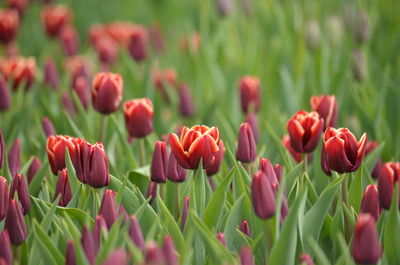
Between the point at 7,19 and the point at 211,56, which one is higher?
the point at 7,19

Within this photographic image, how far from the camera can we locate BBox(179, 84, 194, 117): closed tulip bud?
10.4 feet

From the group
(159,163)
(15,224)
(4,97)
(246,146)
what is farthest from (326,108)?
(4,97)

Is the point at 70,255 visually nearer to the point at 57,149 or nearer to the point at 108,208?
the point at 108,208

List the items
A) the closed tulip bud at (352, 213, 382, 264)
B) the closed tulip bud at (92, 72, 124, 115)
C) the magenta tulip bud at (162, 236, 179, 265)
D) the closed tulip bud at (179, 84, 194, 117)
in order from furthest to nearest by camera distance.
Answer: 1. the closed tulip bud at (179, 84, 194, 117)
2. the closed tulip bud at (92, 72, 124, 115)
3. the closed tulip bud at (352, 213, 382, 264)
4. the magenta tulip bud at (162, 236, 179, 265)

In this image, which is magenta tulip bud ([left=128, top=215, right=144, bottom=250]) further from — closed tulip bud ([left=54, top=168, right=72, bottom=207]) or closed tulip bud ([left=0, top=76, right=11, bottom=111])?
closed tulip bud ([left=0, top=76, right=11, bottom=111])

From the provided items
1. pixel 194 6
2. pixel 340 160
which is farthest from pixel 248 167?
pixel 194 6

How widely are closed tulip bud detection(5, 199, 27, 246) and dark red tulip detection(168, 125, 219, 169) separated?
41cm

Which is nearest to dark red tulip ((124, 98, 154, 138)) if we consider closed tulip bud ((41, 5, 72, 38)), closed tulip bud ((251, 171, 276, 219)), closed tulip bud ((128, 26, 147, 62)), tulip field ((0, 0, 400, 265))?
tulip field ((0, 0, 400, 265))

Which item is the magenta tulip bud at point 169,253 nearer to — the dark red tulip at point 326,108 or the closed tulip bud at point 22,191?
the closed tulip bud at point 22,191

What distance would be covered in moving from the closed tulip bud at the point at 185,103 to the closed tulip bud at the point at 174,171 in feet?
3.90

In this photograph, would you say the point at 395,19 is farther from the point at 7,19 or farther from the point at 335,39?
the point at 7,19

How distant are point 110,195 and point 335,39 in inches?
95.7

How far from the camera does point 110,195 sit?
168 cm

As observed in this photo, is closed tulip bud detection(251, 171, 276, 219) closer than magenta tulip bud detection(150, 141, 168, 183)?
Yes
